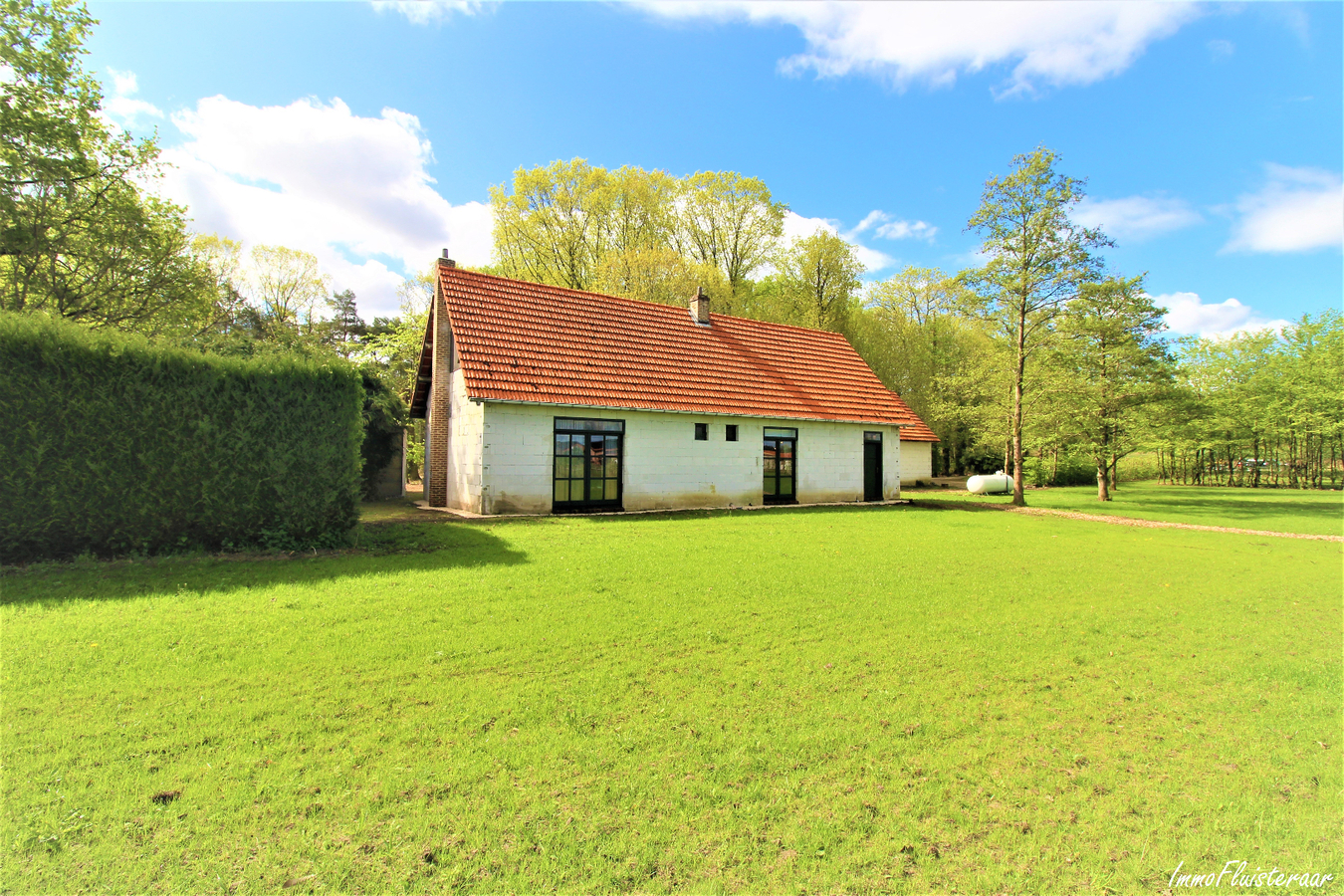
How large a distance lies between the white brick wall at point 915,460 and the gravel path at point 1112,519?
10.9 meters

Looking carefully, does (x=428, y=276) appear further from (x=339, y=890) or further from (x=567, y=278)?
(x=339, y=890)

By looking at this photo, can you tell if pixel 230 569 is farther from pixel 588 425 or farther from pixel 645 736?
pixel 588 425

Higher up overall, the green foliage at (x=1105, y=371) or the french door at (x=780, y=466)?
the green foliage at (x=1105, y=371)

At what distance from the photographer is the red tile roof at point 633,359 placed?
14.4 metres

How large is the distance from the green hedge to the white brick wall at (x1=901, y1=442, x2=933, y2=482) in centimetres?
2828

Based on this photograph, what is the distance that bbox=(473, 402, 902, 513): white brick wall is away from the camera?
13.6 meters

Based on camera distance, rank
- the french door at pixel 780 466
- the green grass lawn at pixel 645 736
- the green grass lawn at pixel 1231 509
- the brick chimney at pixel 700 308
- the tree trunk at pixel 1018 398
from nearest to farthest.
A: 1. the green grass lawn at pixel 645 736
2. the green grass lawn at pixel 1231 509
3. the french door at pixel 780 466
4. the brick chimney at pixel 700 308
5. the tree trunk at pixel 1018 398

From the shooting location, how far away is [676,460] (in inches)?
626

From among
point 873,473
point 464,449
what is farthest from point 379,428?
point 873,473

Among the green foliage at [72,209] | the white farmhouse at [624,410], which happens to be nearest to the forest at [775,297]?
the green foliage at [72,209]

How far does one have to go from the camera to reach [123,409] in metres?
7.53

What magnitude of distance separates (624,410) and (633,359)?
6.96ft

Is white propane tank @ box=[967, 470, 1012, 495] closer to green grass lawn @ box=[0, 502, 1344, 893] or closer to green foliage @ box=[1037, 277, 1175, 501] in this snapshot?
green foliage @ box=[1037, 277, 1175, 501]

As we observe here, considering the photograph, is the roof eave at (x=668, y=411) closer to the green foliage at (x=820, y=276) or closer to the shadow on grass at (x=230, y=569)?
the shadow on grass at (x=230, y=569)
